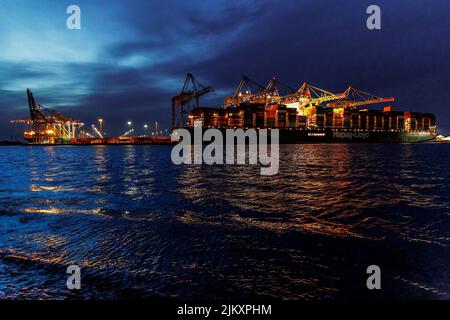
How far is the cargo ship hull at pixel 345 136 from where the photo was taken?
382 ft

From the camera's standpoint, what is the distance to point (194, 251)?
6988 millimetres

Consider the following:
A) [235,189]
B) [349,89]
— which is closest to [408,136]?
[349,89]

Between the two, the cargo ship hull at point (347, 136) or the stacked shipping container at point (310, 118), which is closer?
the stacked shipping container at point (310, 118)

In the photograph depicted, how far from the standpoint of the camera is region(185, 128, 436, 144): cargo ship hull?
382 feet

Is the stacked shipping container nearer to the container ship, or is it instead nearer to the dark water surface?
the container ship

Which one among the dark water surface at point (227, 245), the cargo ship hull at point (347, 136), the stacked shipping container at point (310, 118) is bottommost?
the dark water surface at point (227, 245)

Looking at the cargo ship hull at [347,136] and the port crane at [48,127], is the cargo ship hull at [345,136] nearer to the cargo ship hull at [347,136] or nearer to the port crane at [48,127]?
the cargo ship hull at [347,136]

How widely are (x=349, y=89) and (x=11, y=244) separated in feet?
482

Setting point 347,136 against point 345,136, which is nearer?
point 345,136

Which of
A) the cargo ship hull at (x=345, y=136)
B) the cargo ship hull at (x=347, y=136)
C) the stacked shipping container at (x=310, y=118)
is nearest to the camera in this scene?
the stacked shipping container at (x=310, y=118)

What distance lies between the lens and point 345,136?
126 metres

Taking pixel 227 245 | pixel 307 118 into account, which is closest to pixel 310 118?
pixel 307 118

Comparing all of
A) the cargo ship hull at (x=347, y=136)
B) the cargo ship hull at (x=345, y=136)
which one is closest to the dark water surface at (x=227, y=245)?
the cargo ship hull at (x=345, y=136)

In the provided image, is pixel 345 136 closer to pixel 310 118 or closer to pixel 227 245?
pixel 310 118
